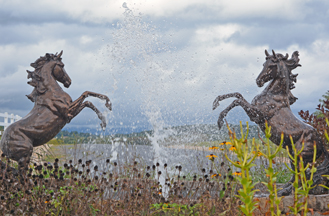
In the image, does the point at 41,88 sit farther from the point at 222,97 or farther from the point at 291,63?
Answer: the point at 291,63

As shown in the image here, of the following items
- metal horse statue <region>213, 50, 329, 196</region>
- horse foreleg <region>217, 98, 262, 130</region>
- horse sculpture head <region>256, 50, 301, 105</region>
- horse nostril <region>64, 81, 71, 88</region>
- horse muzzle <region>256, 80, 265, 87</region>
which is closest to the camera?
Answer: metal horse statue <region>213, 50, 329, 196</region>

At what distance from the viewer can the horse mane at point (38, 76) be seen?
5348mm

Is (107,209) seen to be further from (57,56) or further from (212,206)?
(57,56)

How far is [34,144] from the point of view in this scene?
5.34m

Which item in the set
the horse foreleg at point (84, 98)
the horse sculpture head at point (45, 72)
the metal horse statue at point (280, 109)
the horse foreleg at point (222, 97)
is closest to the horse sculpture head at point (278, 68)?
the metal horse statue at point (280, 109)

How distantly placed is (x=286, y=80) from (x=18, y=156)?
4.40m

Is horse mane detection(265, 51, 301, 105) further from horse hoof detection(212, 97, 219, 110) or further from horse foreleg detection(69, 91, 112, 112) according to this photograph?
horse foreleg detection(69, 91, 112, 112)

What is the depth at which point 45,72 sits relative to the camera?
538cm

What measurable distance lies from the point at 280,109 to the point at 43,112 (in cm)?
377

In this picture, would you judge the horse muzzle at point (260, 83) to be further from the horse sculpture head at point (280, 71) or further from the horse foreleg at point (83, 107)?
the horse foreleg at point (83, 107)

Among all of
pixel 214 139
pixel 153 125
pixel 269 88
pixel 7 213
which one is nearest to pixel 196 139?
pixel 214 139

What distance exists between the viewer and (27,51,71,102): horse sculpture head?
5.35 m

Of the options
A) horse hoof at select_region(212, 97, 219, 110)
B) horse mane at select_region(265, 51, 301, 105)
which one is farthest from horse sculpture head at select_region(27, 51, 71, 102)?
horse mane at select_region(265, 51, 301, 105)

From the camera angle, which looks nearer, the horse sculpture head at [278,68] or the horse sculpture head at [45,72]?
the horse sculpture head at [278,68]
